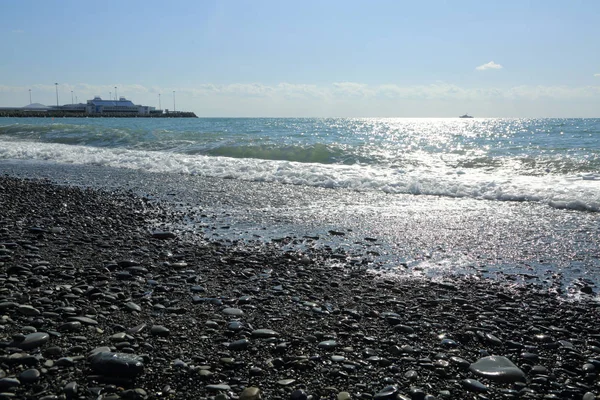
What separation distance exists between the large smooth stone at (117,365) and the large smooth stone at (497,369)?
90.0 inches

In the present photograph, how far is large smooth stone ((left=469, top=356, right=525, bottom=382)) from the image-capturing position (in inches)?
125

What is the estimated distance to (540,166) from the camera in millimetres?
16219

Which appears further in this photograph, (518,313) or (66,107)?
(66,107)

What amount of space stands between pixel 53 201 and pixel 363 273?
6957mm

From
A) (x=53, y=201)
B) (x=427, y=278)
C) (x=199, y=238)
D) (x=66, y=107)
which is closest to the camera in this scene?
(x=427, y=278)

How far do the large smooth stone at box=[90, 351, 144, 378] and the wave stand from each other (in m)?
9.33

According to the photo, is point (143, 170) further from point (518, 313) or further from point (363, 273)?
point (518, 313)

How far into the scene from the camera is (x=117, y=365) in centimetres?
300

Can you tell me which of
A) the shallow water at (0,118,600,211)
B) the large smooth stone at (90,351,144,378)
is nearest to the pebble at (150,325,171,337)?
the large smooth stone at (90,351,144,378)

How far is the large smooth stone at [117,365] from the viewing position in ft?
9.77

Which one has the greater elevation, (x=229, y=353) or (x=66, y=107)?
(x=66, y=107)

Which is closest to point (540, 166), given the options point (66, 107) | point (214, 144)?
point (214, 144)

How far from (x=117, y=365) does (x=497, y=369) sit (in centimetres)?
258

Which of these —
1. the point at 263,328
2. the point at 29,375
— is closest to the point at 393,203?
the point at 263,328
